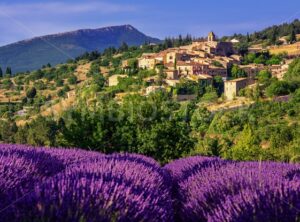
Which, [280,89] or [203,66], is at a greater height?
[203,66]

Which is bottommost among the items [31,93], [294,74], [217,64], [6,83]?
[31,93]

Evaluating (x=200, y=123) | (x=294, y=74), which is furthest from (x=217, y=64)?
(x=200, y=123)

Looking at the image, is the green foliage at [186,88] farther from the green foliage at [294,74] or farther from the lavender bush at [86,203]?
the lavender bush at [86,203]

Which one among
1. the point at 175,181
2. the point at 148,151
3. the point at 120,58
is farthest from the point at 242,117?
the point at 120,58

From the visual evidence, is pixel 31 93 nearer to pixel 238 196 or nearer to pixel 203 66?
pixel 203 66

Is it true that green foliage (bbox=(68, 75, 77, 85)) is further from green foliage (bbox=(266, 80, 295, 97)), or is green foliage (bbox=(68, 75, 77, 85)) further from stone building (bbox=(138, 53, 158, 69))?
green foliage (bbox=(266, 80, 295, 97))

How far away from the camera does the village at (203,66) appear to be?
344ft

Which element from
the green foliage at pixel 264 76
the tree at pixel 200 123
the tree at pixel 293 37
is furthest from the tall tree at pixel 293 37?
the tree at pixel 200 123

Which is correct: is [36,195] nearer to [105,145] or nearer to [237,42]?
[105,145]

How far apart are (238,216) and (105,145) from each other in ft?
36.6

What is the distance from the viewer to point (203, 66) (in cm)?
11669

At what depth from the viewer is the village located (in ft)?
344

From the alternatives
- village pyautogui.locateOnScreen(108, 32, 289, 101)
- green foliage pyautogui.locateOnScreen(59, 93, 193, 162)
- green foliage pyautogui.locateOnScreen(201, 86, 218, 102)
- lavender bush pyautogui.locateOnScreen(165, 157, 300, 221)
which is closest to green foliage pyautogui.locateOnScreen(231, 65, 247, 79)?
village pyautogui.locateOnScreen(108, 32, 289, 101)

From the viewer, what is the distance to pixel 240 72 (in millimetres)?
118062
